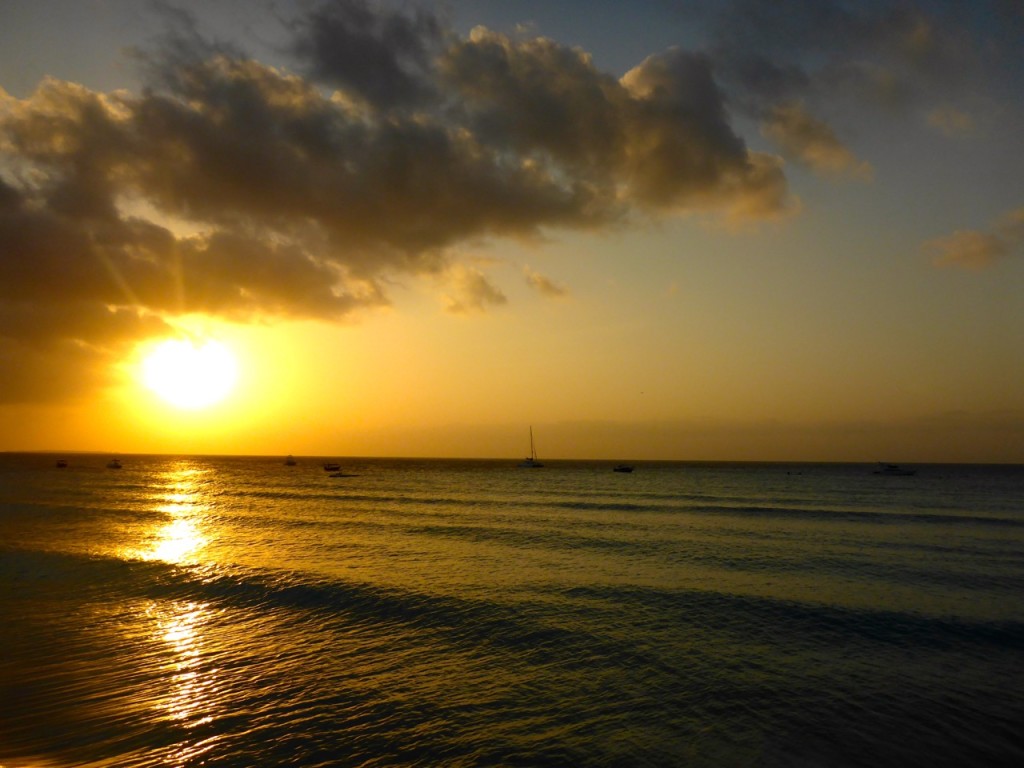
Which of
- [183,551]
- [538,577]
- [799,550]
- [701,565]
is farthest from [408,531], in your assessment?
[799,550]

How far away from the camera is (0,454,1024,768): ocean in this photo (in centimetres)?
1352

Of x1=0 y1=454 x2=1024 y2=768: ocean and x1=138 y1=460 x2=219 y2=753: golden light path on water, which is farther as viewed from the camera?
x1=138 y1=460 x2=219 y2=753: golden light path on water

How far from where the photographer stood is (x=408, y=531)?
1890 inches

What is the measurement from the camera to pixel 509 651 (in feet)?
64.6

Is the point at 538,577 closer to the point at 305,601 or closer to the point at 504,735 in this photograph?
the point at 305,601

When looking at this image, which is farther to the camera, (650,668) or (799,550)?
(799,550)

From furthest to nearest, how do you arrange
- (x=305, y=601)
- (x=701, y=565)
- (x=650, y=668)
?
(x=701, y=565) < (x=305, y=601) < (x=650, y=668)

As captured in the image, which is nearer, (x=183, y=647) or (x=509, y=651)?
(x=509, y=651)

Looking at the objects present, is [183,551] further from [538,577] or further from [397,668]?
[397,668]

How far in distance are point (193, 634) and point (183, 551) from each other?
20373 millimetres

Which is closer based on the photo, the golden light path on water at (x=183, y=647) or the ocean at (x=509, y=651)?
the ocean at (x=509, y=651)

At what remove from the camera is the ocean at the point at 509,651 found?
13.5 m

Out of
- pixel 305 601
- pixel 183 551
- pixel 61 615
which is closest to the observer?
pixel 61 615

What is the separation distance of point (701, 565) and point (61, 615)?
105 feet
